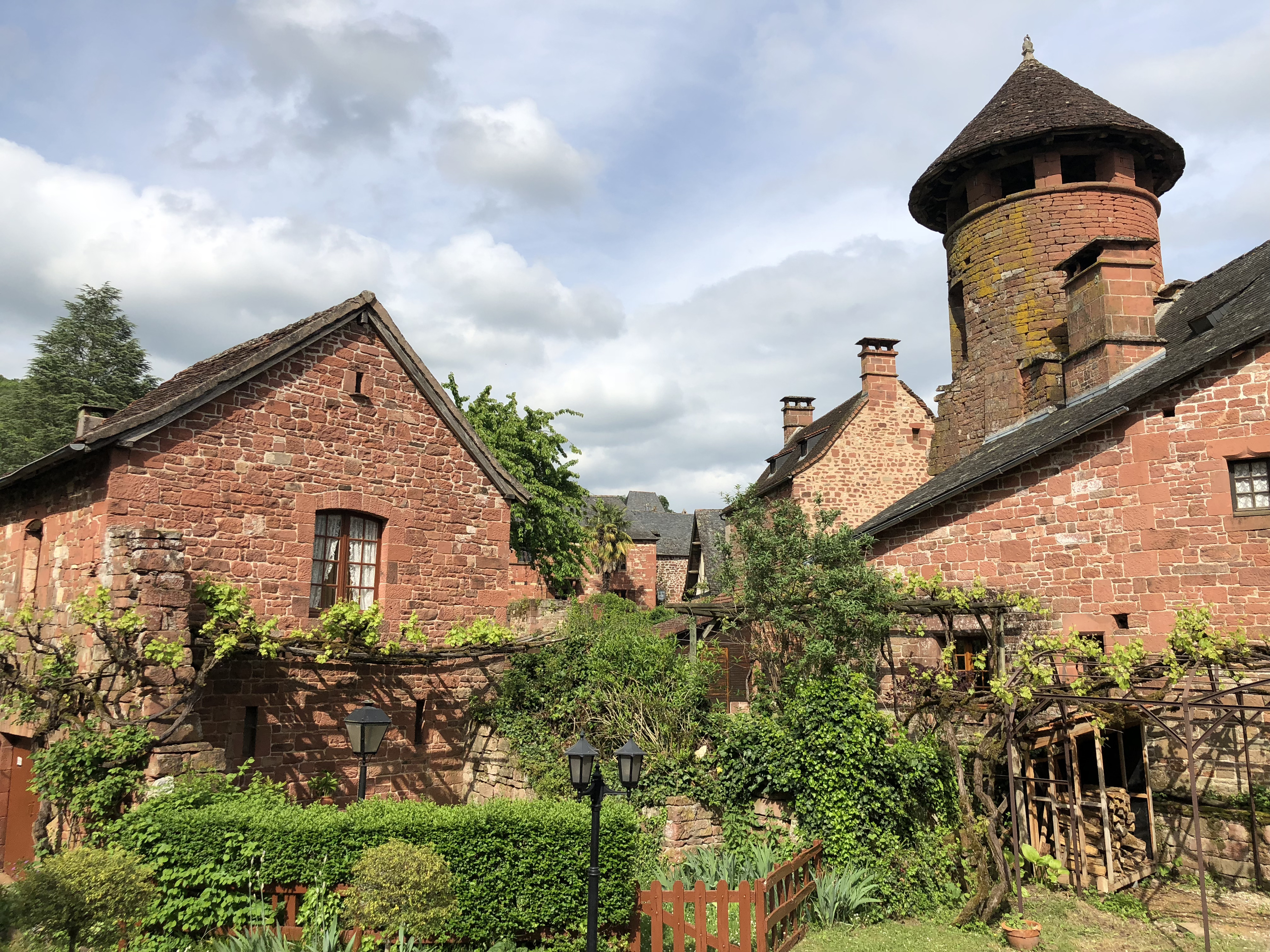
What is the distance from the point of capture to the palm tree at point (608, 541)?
4156cm

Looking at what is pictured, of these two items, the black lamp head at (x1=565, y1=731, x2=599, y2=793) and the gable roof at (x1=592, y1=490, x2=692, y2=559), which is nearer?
the black lamp head at (x1=565, y1=731, x2=599, y2=793)

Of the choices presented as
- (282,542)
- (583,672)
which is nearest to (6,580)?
(282,542)

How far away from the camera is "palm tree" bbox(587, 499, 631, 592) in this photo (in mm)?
41562

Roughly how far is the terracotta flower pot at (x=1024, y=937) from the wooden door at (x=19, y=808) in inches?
480

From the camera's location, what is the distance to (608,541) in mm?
42000

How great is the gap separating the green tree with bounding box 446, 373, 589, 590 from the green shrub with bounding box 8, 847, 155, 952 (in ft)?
53.3

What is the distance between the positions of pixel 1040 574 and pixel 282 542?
453 inches

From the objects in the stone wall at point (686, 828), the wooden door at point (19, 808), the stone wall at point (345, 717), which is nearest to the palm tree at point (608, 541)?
the stone wall at point (345, 717)

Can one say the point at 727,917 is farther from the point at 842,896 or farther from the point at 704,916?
the point at 842,896

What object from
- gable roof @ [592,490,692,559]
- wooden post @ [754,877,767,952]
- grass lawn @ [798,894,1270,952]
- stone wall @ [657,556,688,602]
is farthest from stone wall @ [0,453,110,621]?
stone wall @ [657,556,688,602]

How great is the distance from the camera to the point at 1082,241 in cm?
1888

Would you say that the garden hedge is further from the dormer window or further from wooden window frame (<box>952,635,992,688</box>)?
the dormer window

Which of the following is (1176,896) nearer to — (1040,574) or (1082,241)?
(1040,574)

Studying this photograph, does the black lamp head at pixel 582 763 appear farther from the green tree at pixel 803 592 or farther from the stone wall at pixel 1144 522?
the stone wall at pixel 1144 522
